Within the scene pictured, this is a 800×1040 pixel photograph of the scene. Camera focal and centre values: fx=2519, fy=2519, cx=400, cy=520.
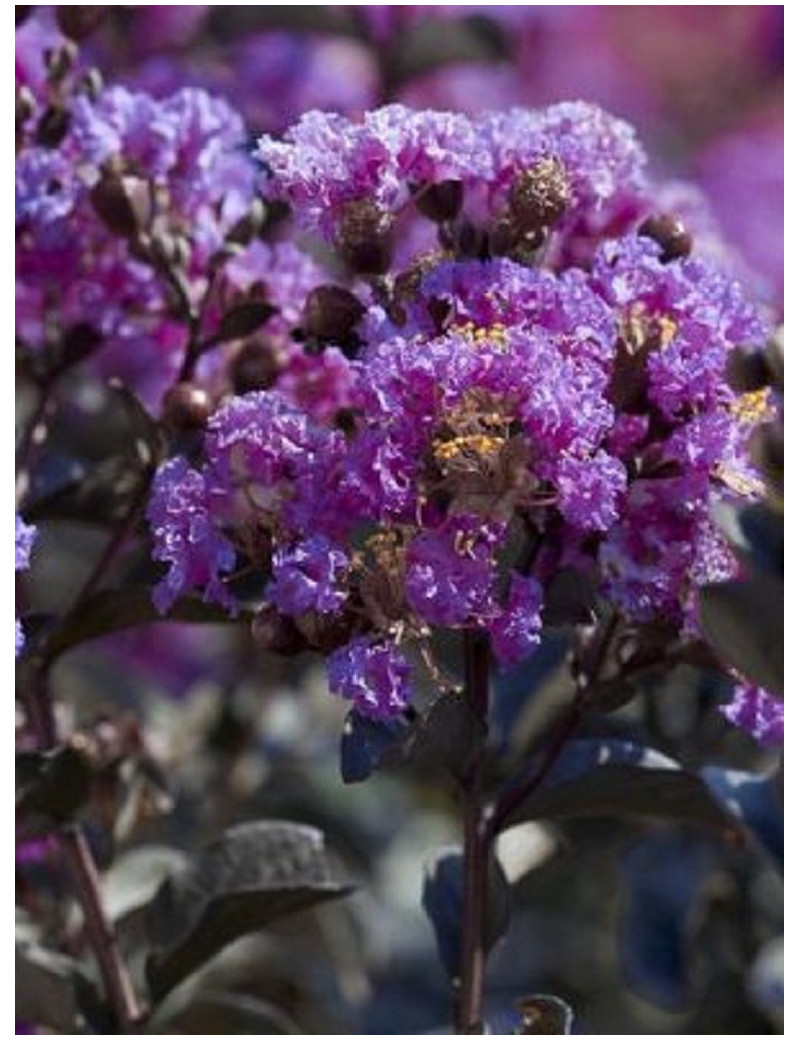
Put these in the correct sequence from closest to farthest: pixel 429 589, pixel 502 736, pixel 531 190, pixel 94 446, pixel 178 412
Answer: pixel 429 589, pixel 531 190, pixel 178 412, pixel 502 736, pixel 94 446

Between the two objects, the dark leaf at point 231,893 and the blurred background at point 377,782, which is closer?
the dark leaf at point 231,893

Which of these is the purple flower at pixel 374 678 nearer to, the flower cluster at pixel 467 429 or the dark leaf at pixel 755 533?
the flower cluster at pixel 467 429

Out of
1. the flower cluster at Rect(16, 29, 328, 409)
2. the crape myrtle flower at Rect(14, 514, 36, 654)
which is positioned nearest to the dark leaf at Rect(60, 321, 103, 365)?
the flower cluster at Rect(16, 29, 328, 409)

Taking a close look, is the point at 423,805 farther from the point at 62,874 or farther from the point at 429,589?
the point at 429,589

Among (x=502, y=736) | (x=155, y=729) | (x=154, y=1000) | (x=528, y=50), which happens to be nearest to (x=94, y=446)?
(x=155, y=729)

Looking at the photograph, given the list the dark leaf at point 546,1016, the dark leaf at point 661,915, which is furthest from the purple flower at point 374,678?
the dark leaf at point 661,915

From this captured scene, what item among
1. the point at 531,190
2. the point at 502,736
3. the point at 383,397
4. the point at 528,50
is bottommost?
the point at 502,736

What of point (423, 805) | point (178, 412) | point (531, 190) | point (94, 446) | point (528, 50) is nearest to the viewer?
point (531, 190)

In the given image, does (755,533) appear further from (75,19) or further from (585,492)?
(75,19)
